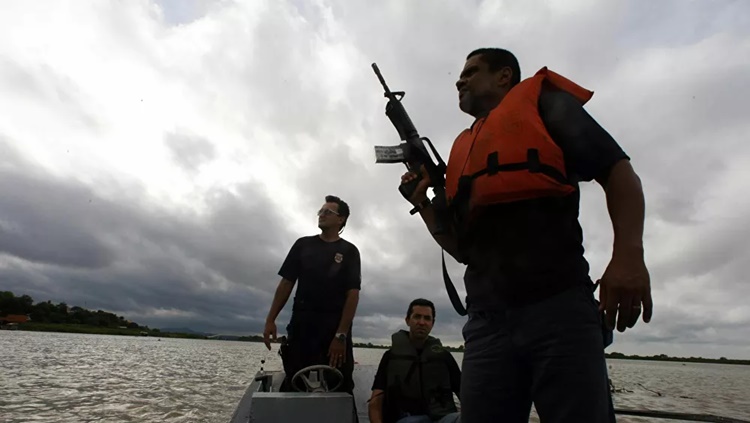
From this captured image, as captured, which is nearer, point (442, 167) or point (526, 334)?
point (526, 334)

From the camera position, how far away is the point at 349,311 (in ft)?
16.6

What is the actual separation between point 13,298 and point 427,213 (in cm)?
13136

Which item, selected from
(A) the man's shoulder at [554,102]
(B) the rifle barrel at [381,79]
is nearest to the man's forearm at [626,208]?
(A) the man's shoulder at [554,102]

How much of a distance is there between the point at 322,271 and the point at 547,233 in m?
3.68

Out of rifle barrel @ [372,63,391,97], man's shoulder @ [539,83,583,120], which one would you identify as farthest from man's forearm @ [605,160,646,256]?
rifle barrel @ [372,63,391,97]

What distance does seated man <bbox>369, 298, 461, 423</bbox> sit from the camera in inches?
186

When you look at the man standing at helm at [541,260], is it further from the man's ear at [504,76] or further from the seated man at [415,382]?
the seated man at [415,382]

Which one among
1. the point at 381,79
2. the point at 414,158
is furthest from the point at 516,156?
the point at 381,79

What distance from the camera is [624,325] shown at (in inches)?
59.6

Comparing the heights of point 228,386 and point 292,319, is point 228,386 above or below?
below

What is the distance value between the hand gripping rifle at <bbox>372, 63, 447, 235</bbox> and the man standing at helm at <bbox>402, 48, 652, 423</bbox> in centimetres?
19

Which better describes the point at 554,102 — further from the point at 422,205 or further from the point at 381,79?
the point at 381,79

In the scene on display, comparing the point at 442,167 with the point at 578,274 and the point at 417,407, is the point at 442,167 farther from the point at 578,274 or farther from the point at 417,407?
the point at 417,407

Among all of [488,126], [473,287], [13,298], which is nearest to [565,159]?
[488,126]
